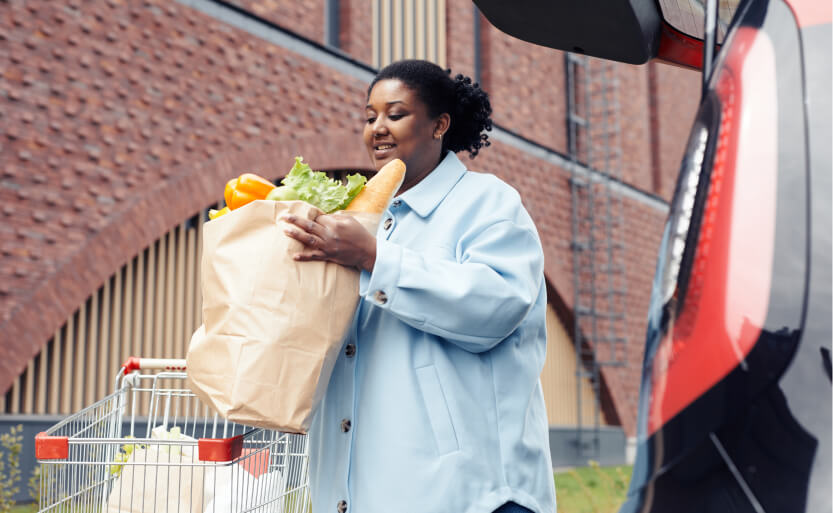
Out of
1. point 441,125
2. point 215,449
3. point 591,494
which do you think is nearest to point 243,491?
point 215,449

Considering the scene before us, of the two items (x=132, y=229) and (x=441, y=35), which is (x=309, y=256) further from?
(x=441, y=35)

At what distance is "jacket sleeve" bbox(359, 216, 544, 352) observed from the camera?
6.28ft

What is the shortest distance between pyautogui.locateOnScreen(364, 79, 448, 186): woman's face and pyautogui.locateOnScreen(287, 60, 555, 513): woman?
14 cm

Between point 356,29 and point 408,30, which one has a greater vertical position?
point 408,30

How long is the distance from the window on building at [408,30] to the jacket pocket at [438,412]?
1051 cm

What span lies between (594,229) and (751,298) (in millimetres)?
15173

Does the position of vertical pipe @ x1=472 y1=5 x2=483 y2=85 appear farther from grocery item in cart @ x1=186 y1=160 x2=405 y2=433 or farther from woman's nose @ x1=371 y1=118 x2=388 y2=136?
grocery item in cart @ x1=186 y1=160 x2=405 y2=433

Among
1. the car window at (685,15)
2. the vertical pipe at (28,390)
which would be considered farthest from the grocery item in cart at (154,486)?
the vertical pipe at (28,390)

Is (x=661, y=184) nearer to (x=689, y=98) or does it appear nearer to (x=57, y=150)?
(x=689, y=98)

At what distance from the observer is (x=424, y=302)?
1.93 m

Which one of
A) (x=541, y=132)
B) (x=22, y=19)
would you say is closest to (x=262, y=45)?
→ (x=22, y=19)

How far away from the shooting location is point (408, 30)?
12.9m

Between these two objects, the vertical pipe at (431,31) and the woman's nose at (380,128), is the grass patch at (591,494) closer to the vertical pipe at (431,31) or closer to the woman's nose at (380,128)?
the woman's nose at (380,128)

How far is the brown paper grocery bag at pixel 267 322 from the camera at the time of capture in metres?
1.90
